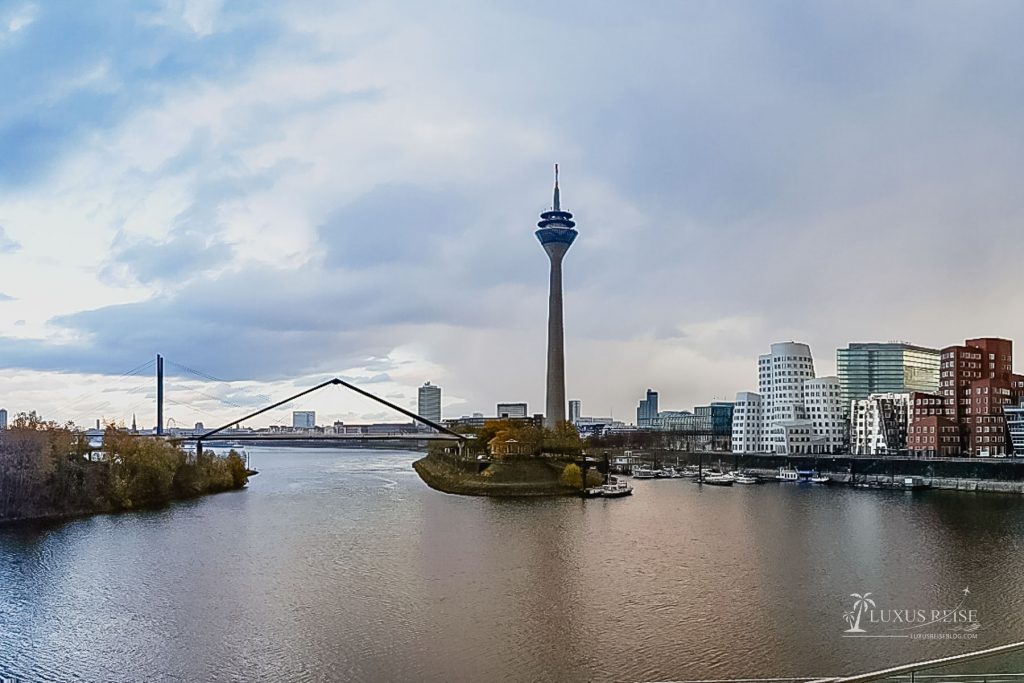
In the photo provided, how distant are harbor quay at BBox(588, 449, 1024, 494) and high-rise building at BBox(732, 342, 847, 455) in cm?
369

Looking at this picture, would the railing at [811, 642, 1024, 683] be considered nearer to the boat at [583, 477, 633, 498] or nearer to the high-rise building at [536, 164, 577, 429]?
the boat at [583, 477, 633, 498]

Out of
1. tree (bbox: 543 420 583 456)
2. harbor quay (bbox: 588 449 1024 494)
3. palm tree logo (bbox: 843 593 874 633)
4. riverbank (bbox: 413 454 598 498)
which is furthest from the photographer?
tree (bbox: 543 420 583 456)

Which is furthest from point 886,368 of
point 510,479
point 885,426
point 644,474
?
point 510,479

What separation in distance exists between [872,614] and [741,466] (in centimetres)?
2464

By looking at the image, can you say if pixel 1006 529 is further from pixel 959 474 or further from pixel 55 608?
pixel 55 608

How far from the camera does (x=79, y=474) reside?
18109 millimetres

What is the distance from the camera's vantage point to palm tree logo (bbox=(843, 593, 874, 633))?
27.9 feet

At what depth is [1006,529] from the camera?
603 inches

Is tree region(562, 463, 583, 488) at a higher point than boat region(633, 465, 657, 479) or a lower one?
higher

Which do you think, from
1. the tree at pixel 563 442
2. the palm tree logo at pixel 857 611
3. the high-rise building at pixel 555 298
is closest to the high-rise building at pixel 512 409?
the high-rise building at pixel 555 298

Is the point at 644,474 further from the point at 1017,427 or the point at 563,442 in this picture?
the point at 1017,427

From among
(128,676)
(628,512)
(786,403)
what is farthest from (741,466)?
(128,676)

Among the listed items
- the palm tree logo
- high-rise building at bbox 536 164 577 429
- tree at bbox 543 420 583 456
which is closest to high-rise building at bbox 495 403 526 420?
high-rise building at bbox 536 164 577 429

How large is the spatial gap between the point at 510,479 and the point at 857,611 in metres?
14.7
